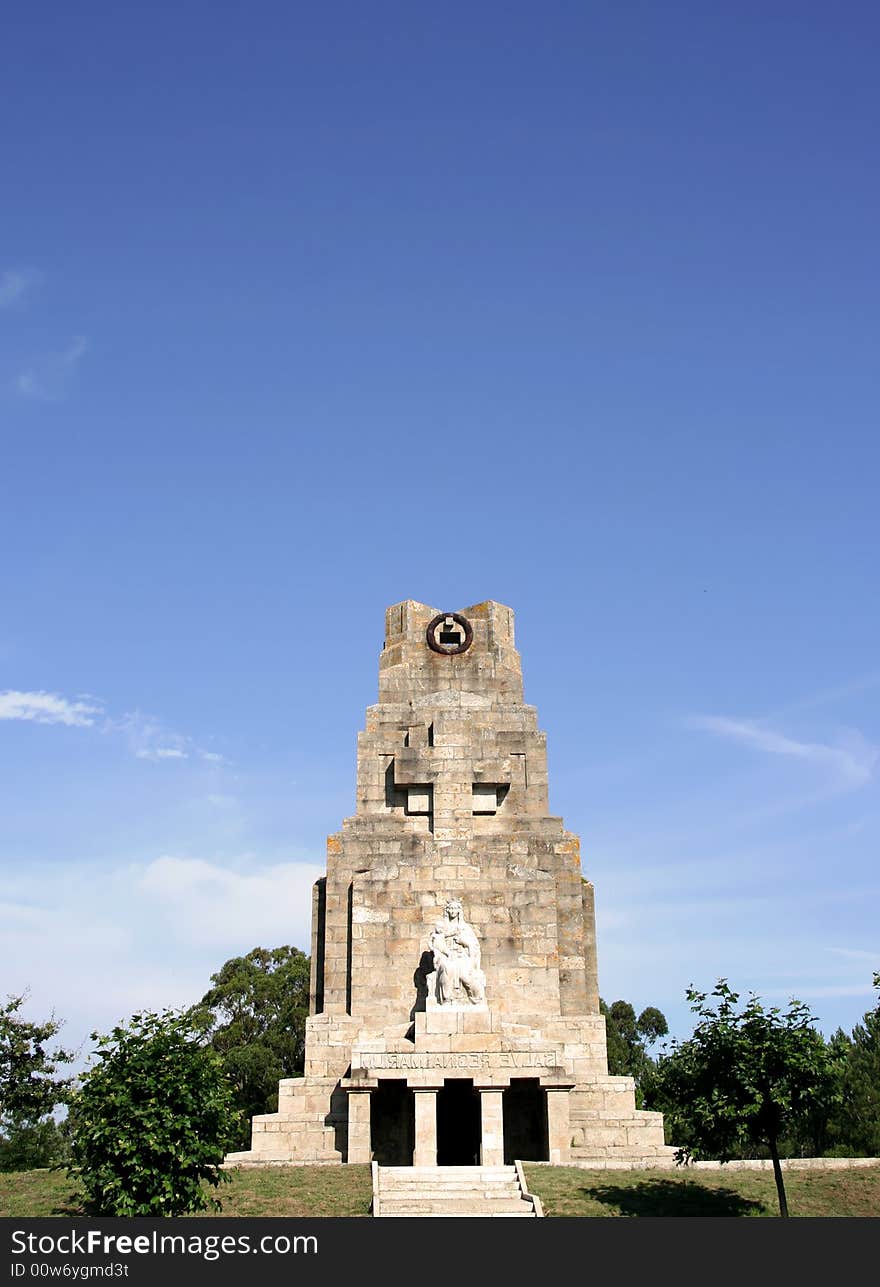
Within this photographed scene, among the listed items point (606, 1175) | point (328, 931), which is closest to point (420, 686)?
point (328, 931)

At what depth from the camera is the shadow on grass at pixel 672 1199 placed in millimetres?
23031

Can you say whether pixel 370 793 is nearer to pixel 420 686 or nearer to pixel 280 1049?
pixel 420 686

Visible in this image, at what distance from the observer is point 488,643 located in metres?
39.6

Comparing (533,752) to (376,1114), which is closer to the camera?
(376,1114)

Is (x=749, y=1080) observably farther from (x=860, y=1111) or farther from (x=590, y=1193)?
(x=860, y=1111)

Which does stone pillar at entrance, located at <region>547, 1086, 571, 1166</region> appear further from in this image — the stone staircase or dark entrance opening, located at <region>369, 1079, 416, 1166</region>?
dark entrance opening, located at <region>369, 1079, 416, 1166</region>

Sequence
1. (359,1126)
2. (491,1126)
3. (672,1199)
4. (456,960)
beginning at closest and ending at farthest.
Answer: (672,1199)
(491,1126)
(359,1126)
(456,960)

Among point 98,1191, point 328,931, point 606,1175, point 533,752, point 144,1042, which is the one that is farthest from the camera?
point 533,752

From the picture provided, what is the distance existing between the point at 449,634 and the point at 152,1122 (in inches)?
872

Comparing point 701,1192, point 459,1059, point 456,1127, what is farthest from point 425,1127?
point 701,1192

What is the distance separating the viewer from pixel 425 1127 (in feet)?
93.4

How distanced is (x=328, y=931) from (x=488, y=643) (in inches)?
433

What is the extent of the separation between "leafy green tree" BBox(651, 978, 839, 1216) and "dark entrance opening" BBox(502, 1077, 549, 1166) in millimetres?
7951

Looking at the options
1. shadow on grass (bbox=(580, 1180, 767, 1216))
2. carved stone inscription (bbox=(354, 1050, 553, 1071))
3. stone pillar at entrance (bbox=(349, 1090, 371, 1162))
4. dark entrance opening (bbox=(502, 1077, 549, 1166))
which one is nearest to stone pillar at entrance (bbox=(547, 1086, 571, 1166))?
carved stone inscription (bbox=(354, 1050, 553, 1071))
